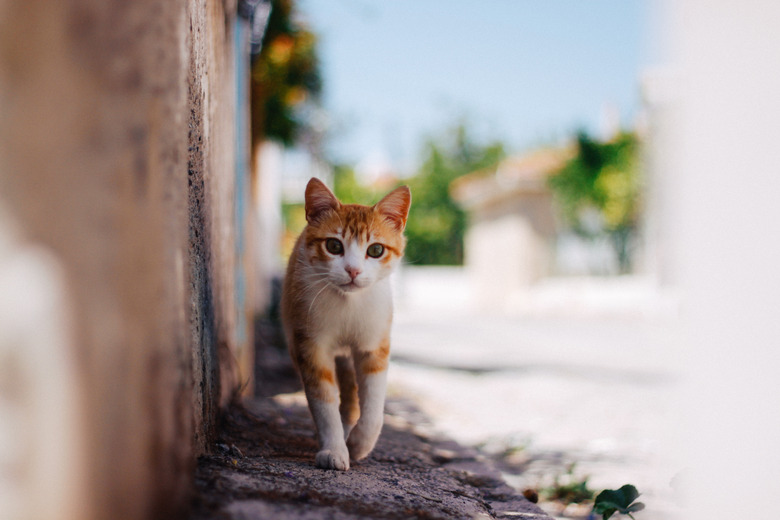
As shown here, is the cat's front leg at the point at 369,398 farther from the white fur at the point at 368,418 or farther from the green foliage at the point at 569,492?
the green foliage at the point at 569,492

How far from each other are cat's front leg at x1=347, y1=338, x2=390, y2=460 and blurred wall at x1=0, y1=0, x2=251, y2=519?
97cm

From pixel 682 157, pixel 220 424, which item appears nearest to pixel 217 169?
pixel 220 424

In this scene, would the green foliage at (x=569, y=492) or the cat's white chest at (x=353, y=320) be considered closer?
the cat's white chest at (x=353, y=320)

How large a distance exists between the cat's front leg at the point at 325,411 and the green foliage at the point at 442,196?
831 inches

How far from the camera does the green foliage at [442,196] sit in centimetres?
2576

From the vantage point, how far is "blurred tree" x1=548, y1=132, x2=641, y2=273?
47.4 ft

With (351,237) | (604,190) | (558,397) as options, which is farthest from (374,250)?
(604,190)

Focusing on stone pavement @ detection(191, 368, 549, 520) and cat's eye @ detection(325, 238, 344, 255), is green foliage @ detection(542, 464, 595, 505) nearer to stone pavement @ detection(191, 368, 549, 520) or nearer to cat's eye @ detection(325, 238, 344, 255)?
stone pavement @ detection(191, 368, 549, 520)

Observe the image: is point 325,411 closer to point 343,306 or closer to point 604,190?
point 343,306

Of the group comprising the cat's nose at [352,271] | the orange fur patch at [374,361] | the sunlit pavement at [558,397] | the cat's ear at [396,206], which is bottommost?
the sunlit pavement at [558,397]

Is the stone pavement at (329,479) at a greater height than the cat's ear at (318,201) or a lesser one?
lesser

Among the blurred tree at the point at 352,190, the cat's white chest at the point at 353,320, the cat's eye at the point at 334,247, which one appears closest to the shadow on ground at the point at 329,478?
the cat's white chest at the point at 353,320

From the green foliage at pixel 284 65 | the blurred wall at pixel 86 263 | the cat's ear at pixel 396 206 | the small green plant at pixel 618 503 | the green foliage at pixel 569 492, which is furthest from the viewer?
the green foliage at pixel 284 65

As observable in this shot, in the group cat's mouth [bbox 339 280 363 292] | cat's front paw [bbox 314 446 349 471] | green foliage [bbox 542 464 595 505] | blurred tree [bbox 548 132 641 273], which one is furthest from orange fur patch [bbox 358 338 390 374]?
blurred tree [bbox 548 132 641 273]
